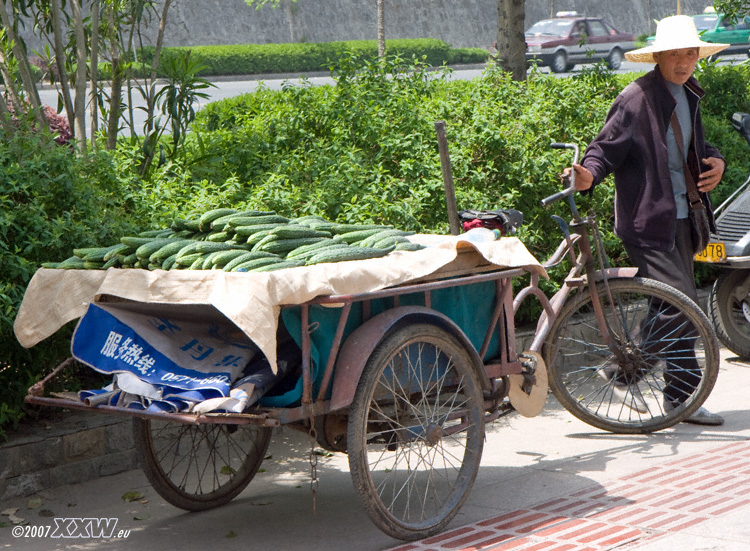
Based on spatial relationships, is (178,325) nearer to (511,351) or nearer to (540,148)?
(511,351)

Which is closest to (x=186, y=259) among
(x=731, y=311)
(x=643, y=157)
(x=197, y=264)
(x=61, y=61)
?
(x=197, y=264)

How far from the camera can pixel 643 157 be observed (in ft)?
17.1

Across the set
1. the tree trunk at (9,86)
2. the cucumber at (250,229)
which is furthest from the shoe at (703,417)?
the tree trunk at (9,86)

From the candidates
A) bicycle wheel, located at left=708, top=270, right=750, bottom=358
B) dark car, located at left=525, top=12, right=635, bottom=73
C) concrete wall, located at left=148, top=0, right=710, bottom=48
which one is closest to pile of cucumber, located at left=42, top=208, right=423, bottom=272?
bicycle wheel, located at left=708, top=270, right=750, bottom=358

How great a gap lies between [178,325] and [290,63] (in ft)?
102

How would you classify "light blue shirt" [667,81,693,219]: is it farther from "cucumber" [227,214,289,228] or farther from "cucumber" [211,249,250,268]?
"cucumber" [211,249,250,268]

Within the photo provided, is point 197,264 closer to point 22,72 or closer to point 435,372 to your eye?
point 435,372

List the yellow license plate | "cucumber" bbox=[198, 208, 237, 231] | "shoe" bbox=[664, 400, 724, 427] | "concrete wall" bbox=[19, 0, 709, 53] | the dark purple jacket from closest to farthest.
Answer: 1. "cucumber" bbox=[198, 208, 237, 231]
2. the dark purple jacket
3. "shoe" bbox=[664, 400, 724, 427]
4. the yellow license plate
5. "concrete wall" bbox=[19, 0, 709, 53]

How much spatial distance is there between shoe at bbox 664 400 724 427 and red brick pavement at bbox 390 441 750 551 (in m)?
0.63

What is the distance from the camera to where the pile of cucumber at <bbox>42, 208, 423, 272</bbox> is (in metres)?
3.69

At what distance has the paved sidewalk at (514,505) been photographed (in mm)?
3824

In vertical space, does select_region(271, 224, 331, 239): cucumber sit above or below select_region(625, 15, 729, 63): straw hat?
below

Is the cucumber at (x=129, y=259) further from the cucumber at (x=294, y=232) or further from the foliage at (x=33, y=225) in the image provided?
the foliage at (x=33, y=225)

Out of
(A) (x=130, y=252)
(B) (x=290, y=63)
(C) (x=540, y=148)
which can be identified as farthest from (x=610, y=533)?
(B) (x=290, y=63)
